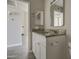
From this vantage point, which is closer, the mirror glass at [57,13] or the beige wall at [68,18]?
the beige wall at [68,18]

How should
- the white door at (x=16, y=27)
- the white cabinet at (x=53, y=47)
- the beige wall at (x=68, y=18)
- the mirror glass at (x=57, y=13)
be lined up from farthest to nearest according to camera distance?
the white door at (x=16, y=27), the mirror glass at (x=57, y=13), the beige wall at (x=68, y=18), the white cabinet at (x=53, y=47)

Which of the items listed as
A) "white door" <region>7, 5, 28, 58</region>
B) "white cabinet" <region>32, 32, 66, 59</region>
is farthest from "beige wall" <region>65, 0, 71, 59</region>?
"white door" <region>7, 5, 28, 58</region>

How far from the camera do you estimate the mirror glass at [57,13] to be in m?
3.20

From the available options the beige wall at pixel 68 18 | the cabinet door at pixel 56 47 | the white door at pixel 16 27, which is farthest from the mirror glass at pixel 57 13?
the white door at pixel 16 27

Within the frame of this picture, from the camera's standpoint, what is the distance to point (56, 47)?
2.68m

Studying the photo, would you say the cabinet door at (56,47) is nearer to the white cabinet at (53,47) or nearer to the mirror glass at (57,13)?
the white cabinet at (53,47)

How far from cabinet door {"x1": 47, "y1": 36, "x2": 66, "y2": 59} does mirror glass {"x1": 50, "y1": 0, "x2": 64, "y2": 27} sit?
61 centimetres

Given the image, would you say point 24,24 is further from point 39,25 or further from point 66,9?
point 66,9

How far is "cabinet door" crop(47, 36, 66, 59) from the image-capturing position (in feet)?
8.33

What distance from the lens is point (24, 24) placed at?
532cm

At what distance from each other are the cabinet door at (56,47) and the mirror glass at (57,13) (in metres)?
0.61

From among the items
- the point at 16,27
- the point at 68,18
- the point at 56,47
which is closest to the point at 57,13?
the point at 68,18
